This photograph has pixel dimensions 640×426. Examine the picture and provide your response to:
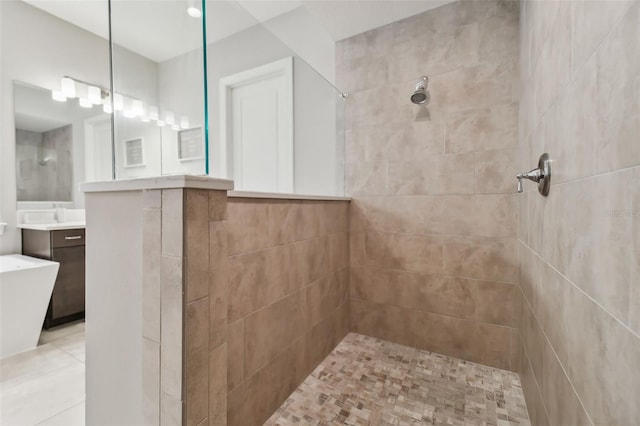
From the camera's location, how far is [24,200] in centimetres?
253

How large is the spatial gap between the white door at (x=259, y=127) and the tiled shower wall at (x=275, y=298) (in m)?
0.88

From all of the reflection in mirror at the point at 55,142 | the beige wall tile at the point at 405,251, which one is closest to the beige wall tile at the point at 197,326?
the beige wall tile at the point at 405,251

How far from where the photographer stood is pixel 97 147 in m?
2.86

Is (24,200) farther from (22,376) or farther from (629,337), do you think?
(629,337)

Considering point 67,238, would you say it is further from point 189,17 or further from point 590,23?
point 590,23

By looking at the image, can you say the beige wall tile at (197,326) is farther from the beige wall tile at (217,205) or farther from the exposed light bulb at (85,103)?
the exposed light bulb at (85,103)

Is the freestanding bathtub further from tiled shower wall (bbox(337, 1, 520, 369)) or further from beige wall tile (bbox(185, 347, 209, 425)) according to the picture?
tiled shower wall (bbox(337, 1, 520, 369))

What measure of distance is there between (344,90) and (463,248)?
1.48 meters

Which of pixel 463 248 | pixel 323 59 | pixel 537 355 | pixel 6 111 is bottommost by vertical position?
pixel 537 355

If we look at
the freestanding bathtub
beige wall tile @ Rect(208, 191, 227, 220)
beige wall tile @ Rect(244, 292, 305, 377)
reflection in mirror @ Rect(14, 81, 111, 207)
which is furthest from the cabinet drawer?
beige wall tile @ Rect(208, 191, 227, 220)

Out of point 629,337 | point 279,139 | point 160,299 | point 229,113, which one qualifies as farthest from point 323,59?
point 629,337

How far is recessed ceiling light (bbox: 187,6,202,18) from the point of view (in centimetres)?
103

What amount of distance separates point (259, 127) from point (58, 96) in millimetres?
1966

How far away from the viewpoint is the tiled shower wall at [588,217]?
0.52 m
